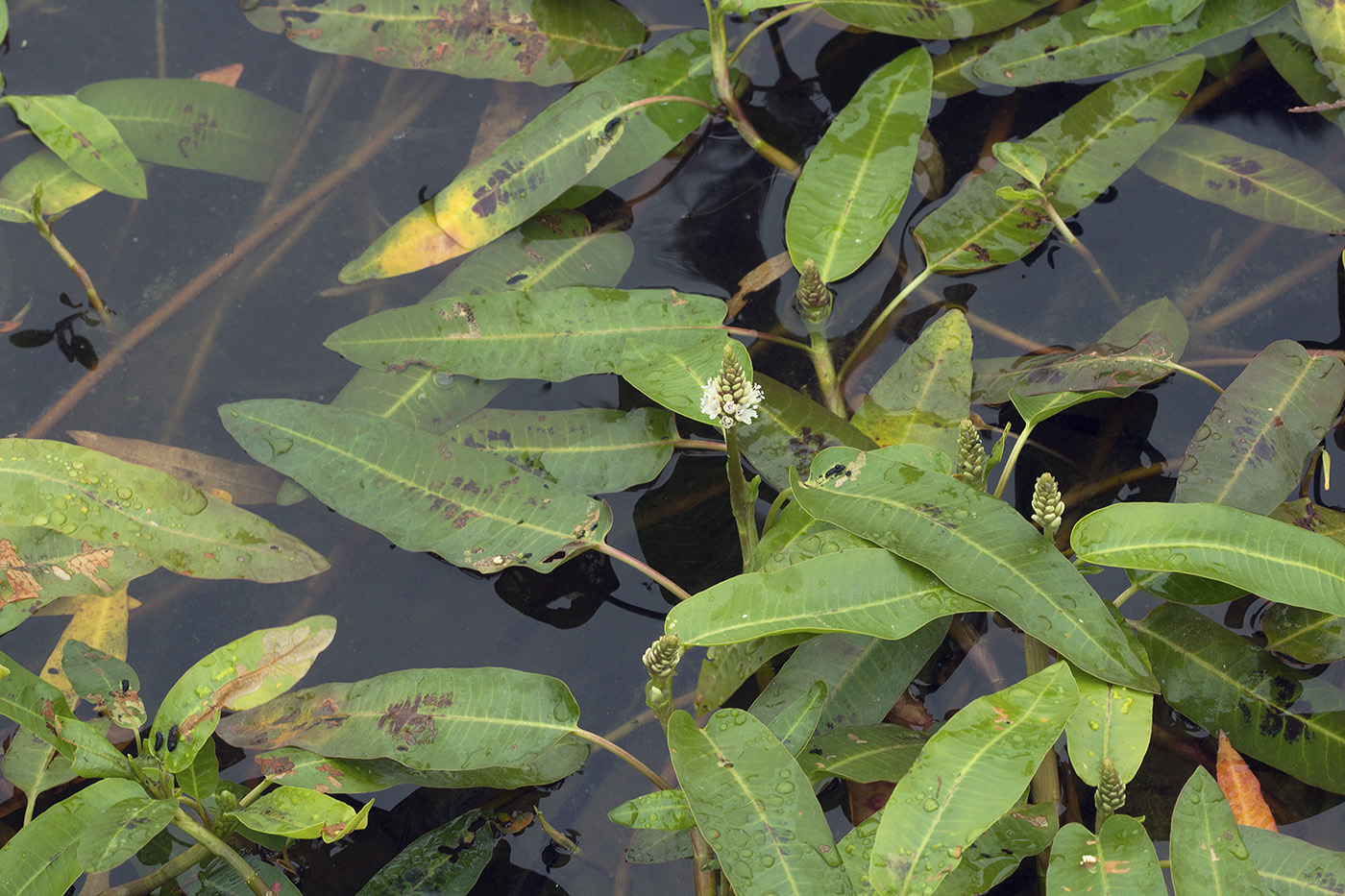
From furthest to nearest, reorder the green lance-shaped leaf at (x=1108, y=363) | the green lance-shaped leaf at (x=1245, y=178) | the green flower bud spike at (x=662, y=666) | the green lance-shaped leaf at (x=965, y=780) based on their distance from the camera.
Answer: the green lance-shaped leaf at (x=1245, y=178), the green lance-shaped leaf at (x=1108, y=363), the green flower bud spike at (x=662, y=666), the green lance-shaped leaf at (x=965, y=780)

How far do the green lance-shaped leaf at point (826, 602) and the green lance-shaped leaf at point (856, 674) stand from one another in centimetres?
17

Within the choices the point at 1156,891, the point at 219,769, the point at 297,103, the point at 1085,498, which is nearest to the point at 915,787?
the point at 1156,891

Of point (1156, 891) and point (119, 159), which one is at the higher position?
point (119, 159)

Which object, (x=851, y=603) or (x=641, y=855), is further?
(x=641, y=855)

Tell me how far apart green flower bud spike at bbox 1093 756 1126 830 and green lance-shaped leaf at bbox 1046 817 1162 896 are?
2cm

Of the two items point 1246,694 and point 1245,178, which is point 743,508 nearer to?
point 1246,694

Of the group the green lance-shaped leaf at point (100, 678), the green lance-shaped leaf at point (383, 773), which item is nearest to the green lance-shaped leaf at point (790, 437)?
the green lance-shaped leaf at point (383, 773)

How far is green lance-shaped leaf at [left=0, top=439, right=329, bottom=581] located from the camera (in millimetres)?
1878

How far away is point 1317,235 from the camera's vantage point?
2.09 meters

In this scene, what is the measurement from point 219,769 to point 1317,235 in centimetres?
246

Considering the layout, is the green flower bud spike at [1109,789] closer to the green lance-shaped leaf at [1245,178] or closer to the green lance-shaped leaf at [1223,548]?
the green lance-shaped leaf at [1223,548]

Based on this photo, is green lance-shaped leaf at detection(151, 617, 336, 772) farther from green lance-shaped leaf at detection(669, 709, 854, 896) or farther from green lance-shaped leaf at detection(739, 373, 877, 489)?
green lance-shaped leaf at detection(739, 373, 877, 489)

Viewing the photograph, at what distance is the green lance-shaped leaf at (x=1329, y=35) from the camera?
6.63 ft

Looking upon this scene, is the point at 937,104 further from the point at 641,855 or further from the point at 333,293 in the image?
the point at 641,855
